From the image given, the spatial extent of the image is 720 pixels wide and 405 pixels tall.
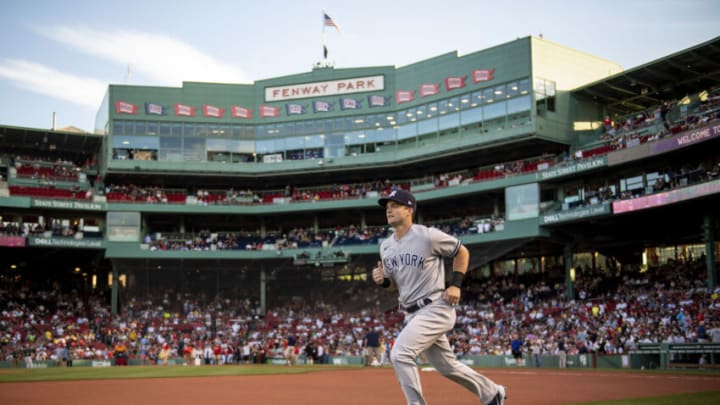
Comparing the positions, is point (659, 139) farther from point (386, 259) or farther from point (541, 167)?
point (386, 259)

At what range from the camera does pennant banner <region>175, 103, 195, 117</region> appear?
197ft

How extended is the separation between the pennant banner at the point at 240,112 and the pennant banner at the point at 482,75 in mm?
19724

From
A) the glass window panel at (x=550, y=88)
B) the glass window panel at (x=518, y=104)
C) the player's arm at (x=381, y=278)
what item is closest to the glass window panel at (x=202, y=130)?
the glass window panel at (x=518, y=104)

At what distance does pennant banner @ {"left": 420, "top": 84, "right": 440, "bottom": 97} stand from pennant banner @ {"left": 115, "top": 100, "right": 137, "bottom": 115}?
23595mm

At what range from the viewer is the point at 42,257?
58562mm

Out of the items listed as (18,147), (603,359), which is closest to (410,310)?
(603,359)

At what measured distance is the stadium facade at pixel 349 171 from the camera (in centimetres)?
4647

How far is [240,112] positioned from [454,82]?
1856 centimetres

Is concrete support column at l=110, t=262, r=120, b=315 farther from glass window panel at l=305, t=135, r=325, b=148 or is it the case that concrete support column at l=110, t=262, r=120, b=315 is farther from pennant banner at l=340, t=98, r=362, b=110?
pennant banner at l=340, t=98, r=362, b=110

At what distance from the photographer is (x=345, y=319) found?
5169cm

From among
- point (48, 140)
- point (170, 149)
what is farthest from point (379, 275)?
point (48, 140)

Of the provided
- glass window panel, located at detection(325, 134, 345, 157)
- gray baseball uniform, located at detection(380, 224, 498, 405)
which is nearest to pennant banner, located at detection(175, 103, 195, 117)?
glass window panel, located at detection(325, 134, 345, 157)

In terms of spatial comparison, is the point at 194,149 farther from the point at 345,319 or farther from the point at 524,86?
the point at 524,86

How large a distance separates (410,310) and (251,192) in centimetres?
5312
